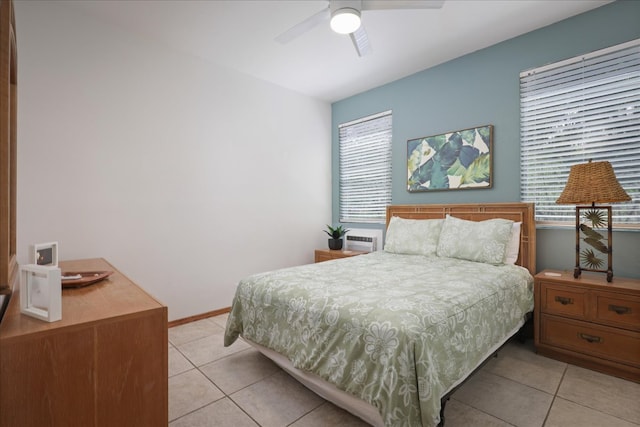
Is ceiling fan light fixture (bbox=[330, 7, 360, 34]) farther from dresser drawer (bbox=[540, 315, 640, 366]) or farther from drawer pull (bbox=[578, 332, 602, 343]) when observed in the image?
drawer pull (bbox=[578, 332, 602, 343])

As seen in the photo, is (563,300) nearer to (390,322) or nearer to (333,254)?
(390,322)

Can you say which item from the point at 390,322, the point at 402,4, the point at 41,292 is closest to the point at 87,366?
the point at 41,292

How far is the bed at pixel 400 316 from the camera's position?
4.50 feet

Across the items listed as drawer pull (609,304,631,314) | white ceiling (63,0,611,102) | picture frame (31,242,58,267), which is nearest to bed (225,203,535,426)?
drawer pull (609,304,631,314)

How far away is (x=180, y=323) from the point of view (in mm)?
3242

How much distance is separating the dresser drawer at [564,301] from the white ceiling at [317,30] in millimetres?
2304

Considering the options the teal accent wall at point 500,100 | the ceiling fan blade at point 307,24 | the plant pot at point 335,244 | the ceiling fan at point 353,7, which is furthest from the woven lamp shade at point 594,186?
the plant pot at point 335,244

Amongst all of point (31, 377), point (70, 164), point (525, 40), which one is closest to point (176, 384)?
point (31, 377)

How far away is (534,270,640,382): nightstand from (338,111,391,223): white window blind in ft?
7.06

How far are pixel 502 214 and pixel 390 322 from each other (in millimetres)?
2217

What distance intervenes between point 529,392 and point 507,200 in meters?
1.78

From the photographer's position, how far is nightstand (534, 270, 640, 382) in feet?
6.88

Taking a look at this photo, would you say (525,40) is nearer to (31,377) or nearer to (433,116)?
(433,116)

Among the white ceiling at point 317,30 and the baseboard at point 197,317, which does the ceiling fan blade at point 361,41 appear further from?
the baseboard at point 197,317
